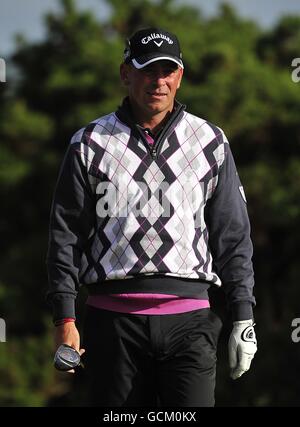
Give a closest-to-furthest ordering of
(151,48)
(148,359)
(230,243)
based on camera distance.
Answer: (148,359) < (151,48) < (230,243)

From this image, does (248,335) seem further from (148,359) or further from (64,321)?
(64,321)

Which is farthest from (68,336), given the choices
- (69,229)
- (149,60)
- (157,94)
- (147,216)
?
(149,60)

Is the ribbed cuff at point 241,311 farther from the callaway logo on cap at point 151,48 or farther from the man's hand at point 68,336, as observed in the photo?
the callaway logo on cap at point 151,48

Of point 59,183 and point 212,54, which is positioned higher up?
point 212,54

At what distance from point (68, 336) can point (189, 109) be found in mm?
23375

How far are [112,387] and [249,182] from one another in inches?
909

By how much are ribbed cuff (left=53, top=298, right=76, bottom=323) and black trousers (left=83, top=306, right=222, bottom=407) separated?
124mm

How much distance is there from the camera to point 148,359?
4.91 meters

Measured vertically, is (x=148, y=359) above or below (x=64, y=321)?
below

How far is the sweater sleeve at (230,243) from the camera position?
508 cm

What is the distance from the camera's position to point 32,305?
30.8 m

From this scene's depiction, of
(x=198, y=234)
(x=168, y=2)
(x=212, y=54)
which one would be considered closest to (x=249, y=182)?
(x=212, y=54)

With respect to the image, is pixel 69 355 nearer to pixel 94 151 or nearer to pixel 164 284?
pixel 164 284

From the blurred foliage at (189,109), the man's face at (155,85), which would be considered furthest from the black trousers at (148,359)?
the blurred foliage at (189,109)
